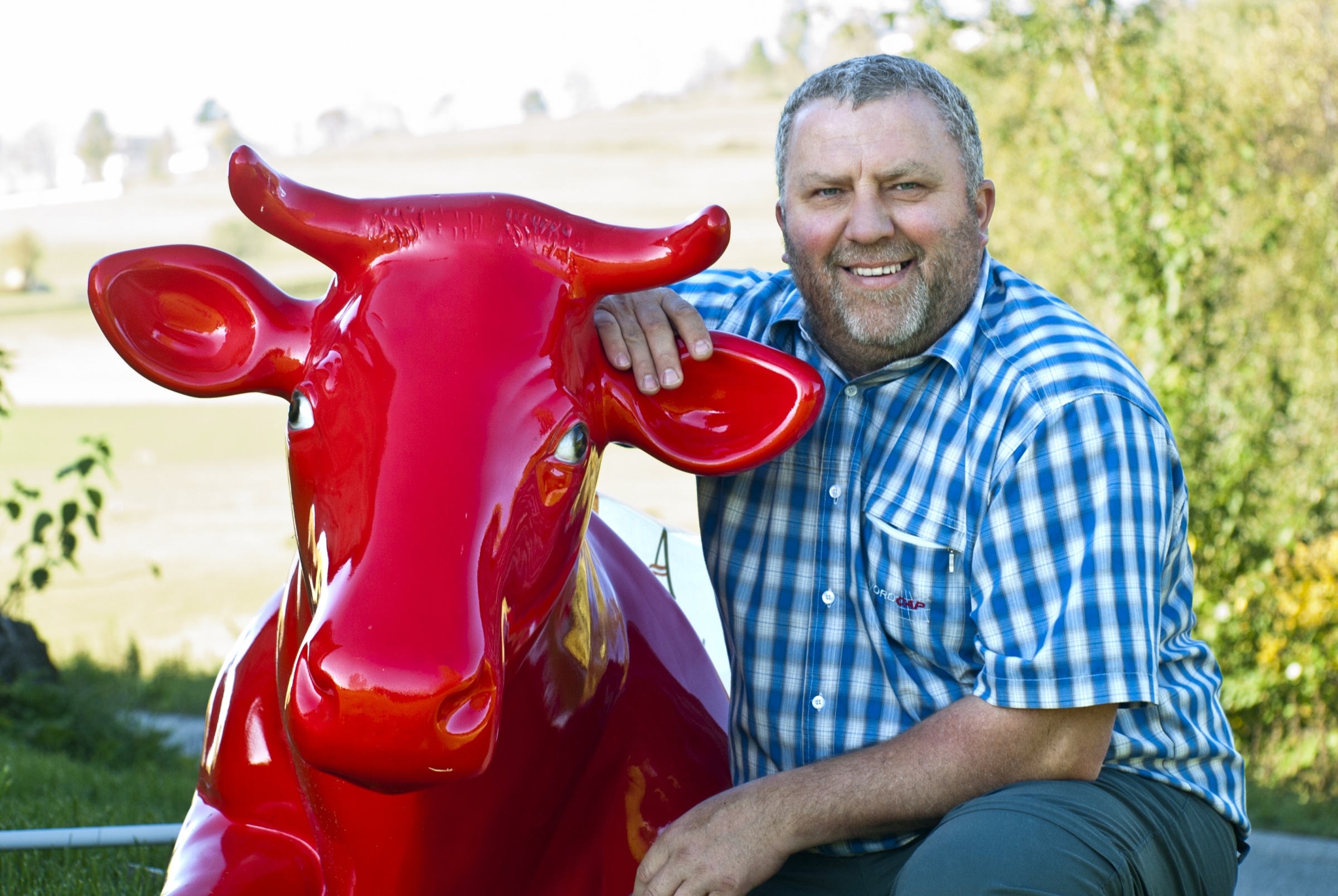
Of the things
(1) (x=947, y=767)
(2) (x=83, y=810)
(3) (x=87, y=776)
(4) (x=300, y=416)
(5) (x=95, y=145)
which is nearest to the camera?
(4) (x=300, y=416)

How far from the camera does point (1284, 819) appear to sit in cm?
485

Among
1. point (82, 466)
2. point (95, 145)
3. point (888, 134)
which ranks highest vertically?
point (95, 145)

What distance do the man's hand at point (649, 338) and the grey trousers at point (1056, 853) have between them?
0.80 metres

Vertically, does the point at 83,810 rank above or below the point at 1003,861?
below

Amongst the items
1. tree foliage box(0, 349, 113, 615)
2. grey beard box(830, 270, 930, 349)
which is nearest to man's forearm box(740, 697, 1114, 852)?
grey beard box(830, 270, 930, 349)

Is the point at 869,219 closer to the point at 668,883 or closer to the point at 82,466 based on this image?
the point at 668,883

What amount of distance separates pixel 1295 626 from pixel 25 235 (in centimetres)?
5440

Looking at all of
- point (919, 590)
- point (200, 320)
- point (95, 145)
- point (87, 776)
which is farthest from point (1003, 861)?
point (95, 145)

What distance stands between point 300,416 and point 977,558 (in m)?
1.13

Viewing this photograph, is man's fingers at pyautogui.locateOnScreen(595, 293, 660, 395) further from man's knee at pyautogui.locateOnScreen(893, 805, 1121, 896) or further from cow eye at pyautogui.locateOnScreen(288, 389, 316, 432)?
man's knee at pyautogui.locateOnScreen(893, 805, 1121, 896)

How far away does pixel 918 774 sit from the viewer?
80.7 inches

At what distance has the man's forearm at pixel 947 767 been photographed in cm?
203

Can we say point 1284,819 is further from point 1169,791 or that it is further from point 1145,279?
point 1169,791

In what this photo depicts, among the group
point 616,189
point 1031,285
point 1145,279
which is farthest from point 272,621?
point 616,189
